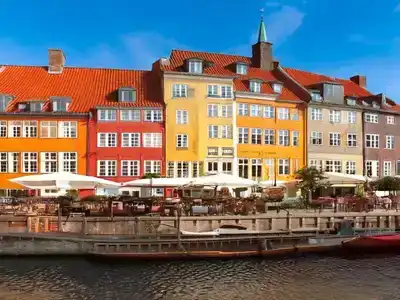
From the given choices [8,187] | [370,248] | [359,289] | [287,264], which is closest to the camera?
[359,289]

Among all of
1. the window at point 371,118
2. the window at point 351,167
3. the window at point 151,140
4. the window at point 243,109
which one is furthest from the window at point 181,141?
the window at point 371,118

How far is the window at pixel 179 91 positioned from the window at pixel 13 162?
1410cm

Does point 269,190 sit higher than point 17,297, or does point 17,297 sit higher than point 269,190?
point 269,190

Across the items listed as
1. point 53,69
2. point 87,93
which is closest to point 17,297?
point 87,93

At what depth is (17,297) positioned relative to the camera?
59.8 feet

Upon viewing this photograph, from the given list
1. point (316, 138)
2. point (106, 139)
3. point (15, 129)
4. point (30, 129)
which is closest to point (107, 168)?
point (106, 139)

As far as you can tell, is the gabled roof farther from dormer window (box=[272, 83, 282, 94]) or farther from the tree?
the tree

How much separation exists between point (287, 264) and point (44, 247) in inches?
457

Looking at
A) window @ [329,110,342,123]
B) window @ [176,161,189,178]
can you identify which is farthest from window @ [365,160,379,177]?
window @ [176,161,189,178]

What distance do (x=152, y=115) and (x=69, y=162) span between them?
796 centimetres

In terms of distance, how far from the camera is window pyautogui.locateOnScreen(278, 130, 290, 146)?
49656 mm

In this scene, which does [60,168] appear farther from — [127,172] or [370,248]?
[370,248]

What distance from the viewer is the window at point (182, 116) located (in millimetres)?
45812

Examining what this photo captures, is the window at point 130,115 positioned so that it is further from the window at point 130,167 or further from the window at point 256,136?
the window at point 256,136
